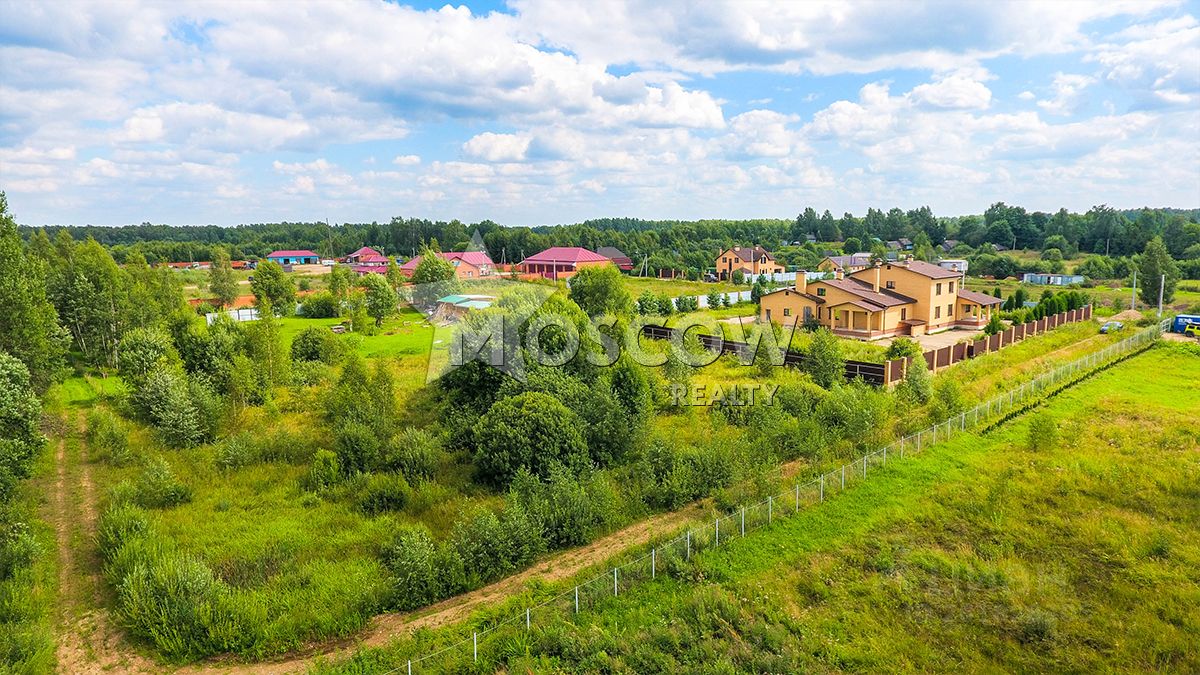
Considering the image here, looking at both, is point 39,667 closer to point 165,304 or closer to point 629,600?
point 629,600

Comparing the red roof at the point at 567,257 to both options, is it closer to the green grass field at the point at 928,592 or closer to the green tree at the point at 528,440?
the green tree at the point at 528,440

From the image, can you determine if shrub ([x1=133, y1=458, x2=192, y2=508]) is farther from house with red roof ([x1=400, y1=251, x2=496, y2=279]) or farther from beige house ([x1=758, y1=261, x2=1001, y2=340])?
house with red roof ([x1=400, y1=251, x2=496, y2=279])

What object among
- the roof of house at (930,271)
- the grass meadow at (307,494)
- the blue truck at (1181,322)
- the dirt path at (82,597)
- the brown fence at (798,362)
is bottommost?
the dirt path at (82,597)

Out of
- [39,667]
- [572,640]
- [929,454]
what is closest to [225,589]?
[39,667]

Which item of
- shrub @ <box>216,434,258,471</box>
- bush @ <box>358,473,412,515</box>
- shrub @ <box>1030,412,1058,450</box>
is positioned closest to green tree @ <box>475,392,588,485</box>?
bush @ <box>358,473,412,515</box>

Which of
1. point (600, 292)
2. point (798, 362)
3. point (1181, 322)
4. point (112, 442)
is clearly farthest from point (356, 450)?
point (1181, 322)

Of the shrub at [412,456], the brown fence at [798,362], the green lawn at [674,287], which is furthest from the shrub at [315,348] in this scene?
the green lawn at [674,287]
